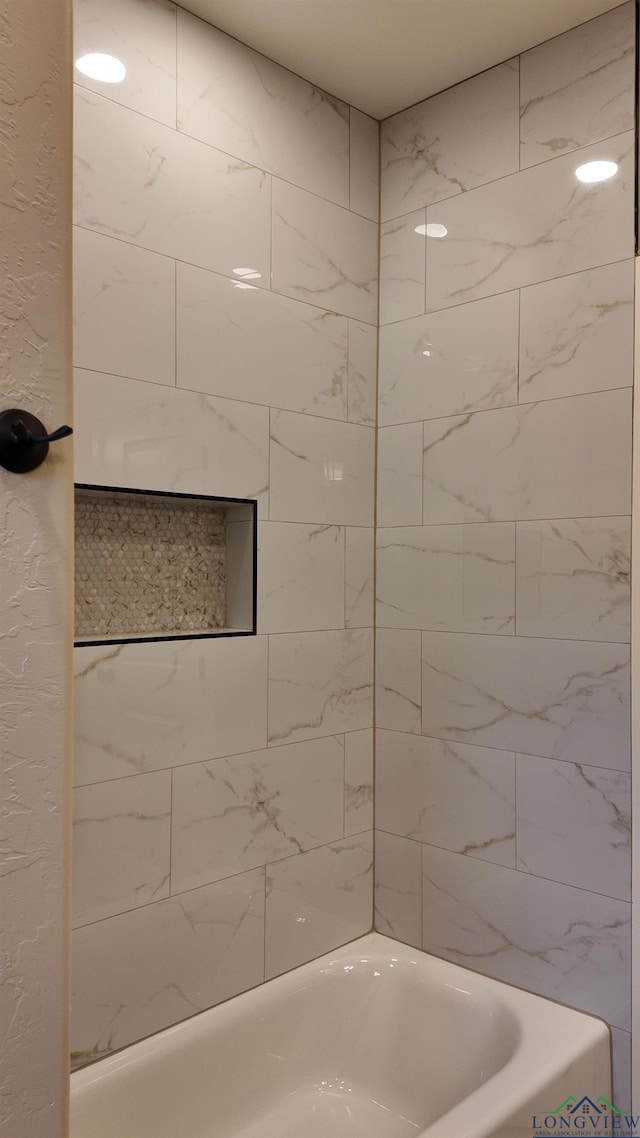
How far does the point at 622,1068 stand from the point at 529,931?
350 mm

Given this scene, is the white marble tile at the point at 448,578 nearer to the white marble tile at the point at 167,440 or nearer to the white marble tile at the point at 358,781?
the white marble tile at the point at 358,781

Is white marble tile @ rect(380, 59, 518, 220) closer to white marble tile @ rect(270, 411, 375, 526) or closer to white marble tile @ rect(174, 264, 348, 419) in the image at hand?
white marble tile @ rect(174, 264, 348, 419)

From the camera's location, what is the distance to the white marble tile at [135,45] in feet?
5.79

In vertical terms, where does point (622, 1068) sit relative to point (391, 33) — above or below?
below

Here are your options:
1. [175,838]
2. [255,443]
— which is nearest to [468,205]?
[255,443]

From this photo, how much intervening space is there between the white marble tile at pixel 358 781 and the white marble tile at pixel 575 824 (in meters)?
0.50

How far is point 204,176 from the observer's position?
200 cm

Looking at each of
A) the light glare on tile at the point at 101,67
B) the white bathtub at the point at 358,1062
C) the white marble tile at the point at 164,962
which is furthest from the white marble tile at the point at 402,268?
the white bathtub at the point at 358,1062

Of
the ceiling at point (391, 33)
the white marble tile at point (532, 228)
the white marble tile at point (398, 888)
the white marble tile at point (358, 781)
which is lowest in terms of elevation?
the white marble tile at point (398, 888)

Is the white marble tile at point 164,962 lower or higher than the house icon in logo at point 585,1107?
higher

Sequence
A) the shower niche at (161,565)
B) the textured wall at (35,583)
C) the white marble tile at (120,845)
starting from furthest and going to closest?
the shower niche at (161,565)
the white marble tile at (120,845)
the textured wall at (35,583)

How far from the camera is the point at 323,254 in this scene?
7.59 feet
